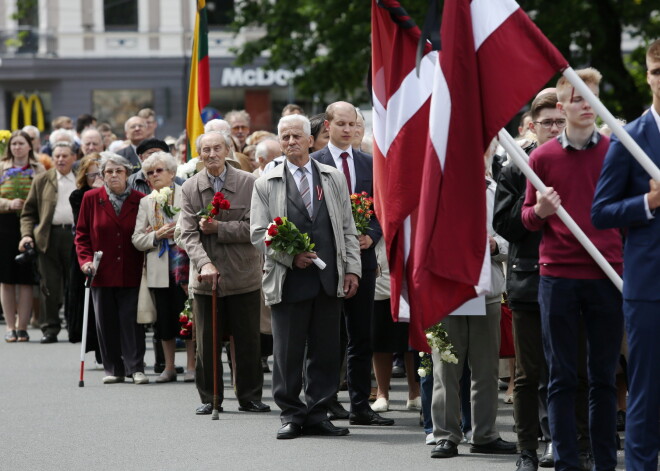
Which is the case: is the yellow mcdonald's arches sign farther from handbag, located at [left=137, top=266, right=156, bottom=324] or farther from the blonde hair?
the blonde hair

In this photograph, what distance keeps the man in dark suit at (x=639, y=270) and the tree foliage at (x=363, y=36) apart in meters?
19.1

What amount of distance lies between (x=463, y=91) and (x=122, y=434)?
14.1 ft

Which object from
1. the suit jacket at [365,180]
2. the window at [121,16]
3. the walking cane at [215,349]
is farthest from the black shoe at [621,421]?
the window at [121,16]

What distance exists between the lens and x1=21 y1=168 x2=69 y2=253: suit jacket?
626 inches

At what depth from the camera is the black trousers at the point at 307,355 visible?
9320 mm

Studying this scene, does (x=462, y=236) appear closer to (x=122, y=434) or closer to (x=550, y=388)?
(x=550, y=388)

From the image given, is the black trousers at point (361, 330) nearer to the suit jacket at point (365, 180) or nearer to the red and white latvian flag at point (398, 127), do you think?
the suit jacket at point (365, 180)

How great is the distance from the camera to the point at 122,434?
9453 mm

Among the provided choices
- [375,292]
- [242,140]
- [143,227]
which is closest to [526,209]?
[375,292]

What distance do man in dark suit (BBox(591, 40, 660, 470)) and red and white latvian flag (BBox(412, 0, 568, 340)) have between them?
1.81 ft

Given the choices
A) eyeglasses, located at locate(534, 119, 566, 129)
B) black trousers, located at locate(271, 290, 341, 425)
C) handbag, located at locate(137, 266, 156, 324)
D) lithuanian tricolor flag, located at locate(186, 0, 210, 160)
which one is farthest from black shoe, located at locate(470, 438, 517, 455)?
lithuanian tricolor flag, located at locate(186, 0, 210, 160)

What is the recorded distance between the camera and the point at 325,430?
9.37 meters

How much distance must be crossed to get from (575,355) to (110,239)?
6463 mm

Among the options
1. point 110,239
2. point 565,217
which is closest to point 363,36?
point 110,239
